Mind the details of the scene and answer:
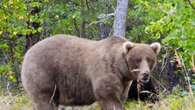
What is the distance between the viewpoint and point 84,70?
25.5 feet

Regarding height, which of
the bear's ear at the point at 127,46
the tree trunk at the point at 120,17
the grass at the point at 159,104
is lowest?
the grass at the point at 159,104

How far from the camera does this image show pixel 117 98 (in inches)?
287

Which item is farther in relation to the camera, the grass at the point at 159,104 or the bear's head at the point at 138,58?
the bear's head at the point at 138,58

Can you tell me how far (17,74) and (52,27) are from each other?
2168 mm

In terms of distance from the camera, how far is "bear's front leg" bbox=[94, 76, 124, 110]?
7.27 m

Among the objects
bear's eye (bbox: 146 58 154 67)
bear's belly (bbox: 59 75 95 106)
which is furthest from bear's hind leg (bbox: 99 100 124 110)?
bear's eye (bbox: 146 58 154 67)

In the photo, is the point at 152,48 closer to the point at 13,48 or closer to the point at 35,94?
the point at 35,94

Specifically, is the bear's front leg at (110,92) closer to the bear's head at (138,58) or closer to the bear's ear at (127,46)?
the bear's head at (138,58)

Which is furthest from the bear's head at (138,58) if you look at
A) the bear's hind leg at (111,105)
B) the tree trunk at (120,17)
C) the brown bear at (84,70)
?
the tree trunk at (120,17)

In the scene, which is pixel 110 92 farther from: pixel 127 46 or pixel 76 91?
pixel 76 91

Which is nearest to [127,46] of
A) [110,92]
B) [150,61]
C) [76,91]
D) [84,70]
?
[150,61]

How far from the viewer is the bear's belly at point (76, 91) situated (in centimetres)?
778

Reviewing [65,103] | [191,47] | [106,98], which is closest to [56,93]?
[65,103]

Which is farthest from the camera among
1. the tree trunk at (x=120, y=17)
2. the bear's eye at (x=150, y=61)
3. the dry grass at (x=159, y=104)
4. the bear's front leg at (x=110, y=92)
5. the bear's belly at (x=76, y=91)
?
the tree trunk at (x=120, y=17)
